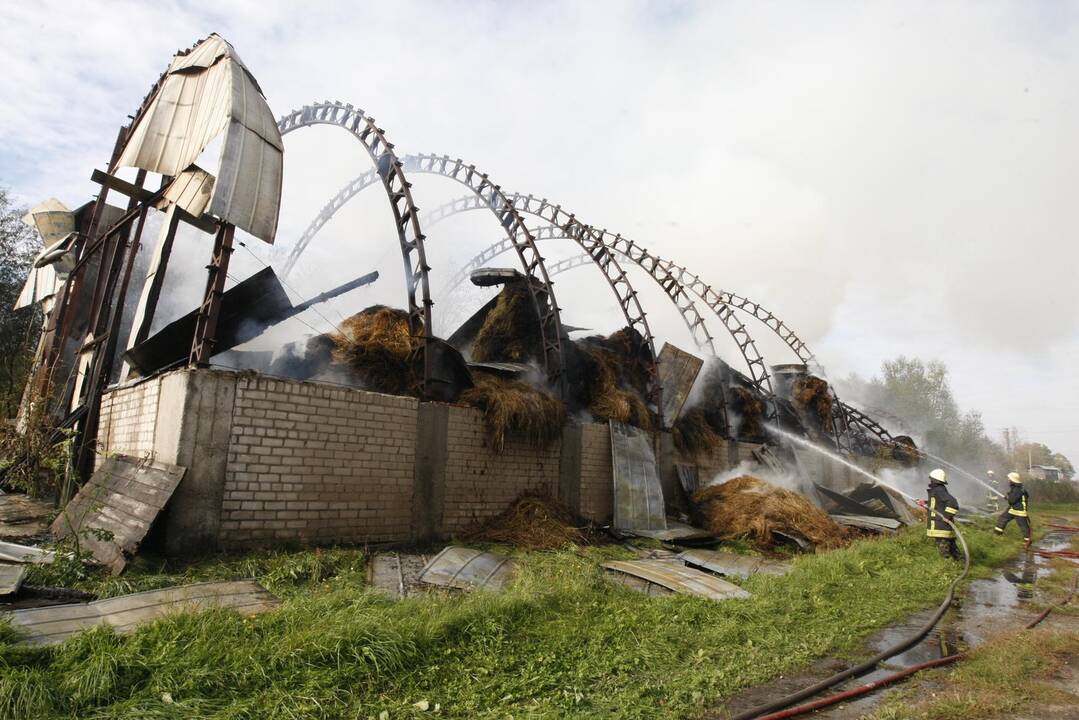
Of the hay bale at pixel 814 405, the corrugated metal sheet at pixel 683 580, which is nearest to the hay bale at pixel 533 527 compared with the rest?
the corrugated metal sheet at pixel 683 580

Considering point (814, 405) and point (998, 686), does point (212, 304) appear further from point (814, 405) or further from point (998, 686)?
point (814, 405)

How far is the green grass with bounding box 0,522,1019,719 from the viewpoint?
345cm

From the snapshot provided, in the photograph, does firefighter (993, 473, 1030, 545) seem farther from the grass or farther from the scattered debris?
the scattered debris

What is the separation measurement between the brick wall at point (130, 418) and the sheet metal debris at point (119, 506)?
31cm

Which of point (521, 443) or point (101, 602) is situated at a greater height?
point (521, 443)

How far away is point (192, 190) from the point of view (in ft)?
31.2

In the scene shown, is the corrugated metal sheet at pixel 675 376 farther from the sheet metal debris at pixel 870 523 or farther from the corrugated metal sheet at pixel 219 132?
the corrugated metal sheet at pixel 219 132

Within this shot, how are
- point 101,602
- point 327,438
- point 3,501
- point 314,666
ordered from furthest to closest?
point 3,501 < point 327,438 < point 101,602 < point 314,666

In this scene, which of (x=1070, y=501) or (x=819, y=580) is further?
(x=1070, y=501)

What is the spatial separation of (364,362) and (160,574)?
4.80 meters

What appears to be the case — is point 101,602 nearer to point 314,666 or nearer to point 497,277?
point 314,666

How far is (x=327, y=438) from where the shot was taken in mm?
8211

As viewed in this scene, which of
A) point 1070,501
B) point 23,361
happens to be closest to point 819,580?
point 23,361

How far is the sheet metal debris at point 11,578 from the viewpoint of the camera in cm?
490
